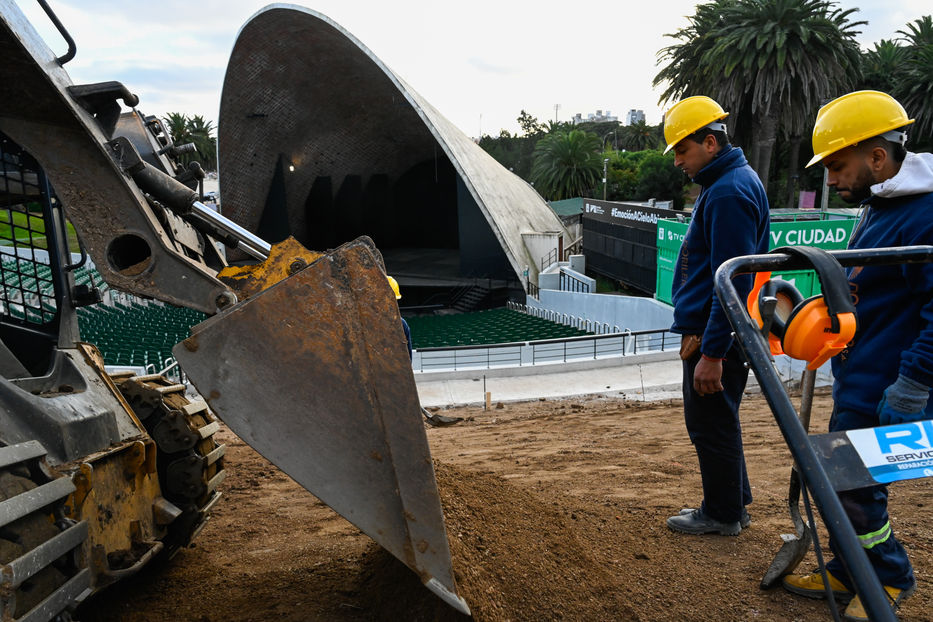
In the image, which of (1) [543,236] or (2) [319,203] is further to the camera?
(2) [319,203]

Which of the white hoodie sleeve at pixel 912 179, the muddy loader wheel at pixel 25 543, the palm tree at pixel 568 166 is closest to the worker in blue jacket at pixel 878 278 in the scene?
the white hoodie sleeve at pixel 912 179

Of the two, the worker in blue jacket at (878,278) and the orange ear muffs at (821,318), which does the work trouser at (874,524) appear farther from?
the orange ear muffs at (821,318)

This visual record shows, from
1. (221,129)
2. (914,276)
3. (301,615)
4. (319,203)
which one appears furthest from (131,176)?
(319,203)

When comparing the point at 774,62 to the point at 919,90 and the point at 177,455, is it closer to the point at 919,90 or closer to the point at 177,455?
the point at 919,90

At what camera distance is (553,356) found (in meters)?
12.6

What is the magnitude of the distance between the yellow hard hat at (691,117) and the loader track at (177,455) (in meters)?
3.04

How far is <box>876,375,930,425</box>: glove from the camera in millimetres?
2238

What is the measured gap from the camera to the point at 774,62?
30.3 metres

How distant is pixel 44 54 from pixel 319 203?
37.1 metres

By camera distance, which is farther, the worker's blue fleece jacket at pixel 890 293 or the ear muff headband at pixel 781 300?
the worker's blue fleece jacket at pixel 890 293

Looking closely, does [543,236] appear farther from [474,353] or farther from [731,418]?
[731,418]

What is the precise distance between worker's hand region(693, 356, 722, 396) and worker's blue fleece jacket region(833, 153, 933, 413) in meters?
0.60

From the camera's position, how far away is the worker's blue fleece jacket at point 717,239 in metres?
3.15

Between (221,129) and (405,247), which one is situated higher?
(221,129)
